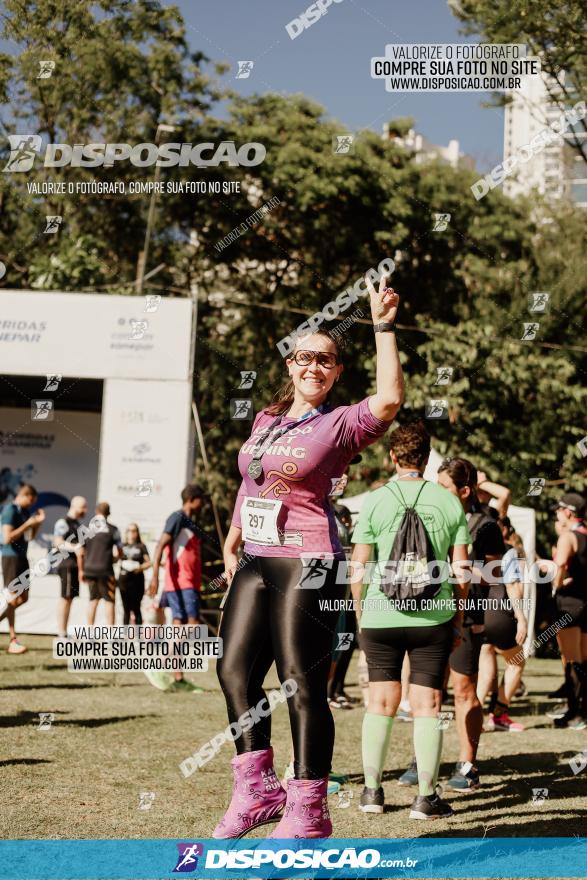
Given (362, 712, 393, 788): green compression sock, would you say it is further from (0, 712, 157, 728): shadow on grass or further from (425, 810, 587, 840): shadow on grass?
(0, 712, 157, 728): shadow on grass

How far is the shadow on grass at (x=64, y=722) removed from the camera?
24.3ft

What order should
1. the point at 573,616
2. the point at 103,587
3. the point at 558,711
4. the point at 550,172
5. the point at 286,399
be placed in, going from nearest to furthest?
the point at 286,399 < the point at 573,616 < the point at 558,711 < the point at 103,587 < the point at 550,172

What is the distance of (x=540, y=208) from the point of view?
81.4ft

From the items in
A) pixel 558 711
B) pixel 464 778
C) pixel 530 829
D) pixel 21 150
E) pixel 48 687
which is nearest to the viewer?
pixel 530 829

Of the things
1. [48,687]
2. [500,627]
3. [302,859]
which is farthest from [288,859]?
[48,687]

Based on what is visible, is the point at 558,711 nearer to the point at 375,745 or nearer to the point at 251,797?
the point at 375,745

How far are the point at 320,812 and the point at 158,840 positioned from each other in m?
0.94

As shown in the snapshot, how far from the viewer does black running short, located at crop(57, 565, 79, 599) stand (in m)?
12.8

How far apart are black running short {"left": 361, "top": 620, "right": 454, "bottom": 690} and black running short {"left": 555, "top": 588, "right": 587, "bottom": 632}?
4099 millimetres

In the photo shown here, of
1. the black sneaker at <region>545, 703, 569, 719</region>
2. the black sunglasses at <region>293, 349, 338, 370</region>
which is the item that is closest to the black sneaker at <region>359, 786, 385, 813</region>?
the black sunglasses at <region>293, 349, 338, 370</region>

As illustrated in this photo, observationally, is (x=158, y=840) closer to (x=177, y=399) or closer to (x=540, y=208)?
(x=177, y=399)

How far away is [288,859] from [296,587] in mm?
884

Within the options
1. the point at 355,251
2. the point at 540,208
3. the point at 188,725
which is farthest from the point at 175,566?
the point at 540,208

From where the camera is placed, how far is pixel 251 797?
11.8ft
